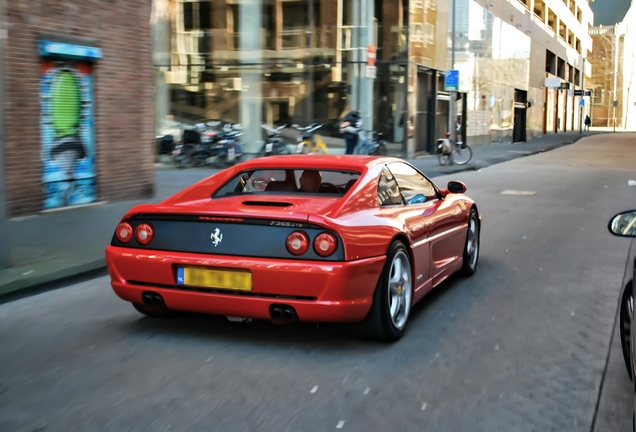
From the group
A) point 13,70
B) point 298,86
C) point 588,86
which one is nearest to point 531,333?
point 13,70

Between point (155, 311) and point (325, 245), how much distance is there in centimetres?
162

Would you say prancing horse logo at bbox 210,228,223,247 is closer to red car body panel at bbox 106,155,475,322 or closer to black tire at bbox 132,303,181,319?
red car body panel at bbox 106,155,475,322

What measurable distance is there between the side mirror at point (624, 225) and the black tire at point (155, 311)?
3.15 metres

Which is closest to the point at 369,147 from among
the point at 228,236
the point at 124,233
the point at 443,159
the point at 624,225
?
the point at 443,159

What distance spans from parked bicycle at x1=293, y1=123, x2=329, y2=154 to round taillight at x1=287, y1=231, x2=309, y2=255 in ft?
66.4

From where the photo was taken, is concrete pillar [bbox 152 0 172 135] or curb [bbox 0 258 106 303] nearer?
curb [bbox 0 258 106 303]

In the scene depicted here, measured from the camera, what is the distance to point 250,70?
84.7 ft

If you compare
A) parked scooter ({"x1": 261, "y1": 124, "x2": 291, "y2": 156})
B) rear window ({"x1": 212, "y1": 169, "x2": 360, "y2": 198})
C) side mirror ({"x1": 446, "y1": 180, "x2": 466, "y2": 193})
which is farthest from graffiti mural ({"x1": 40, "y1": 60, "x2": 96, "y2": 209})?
parked scooter ({"x1": 261, "y1": 124, "x2": 291, "y2": 156})

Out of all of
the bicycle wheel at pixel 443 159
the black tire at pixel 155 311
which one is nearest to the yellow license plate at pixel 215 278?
the black tire at pixel 155 311

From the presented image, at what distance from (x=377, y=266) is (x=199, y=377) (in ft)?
4.33

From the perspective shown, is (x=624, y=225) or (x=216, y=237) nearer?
(x=624, y=225)

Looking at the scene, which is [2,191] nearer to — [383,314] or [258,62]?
[383,314]

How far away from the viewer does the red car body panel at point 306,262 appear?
15.2 feet

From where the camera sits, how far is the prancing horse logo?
15.9 ft
